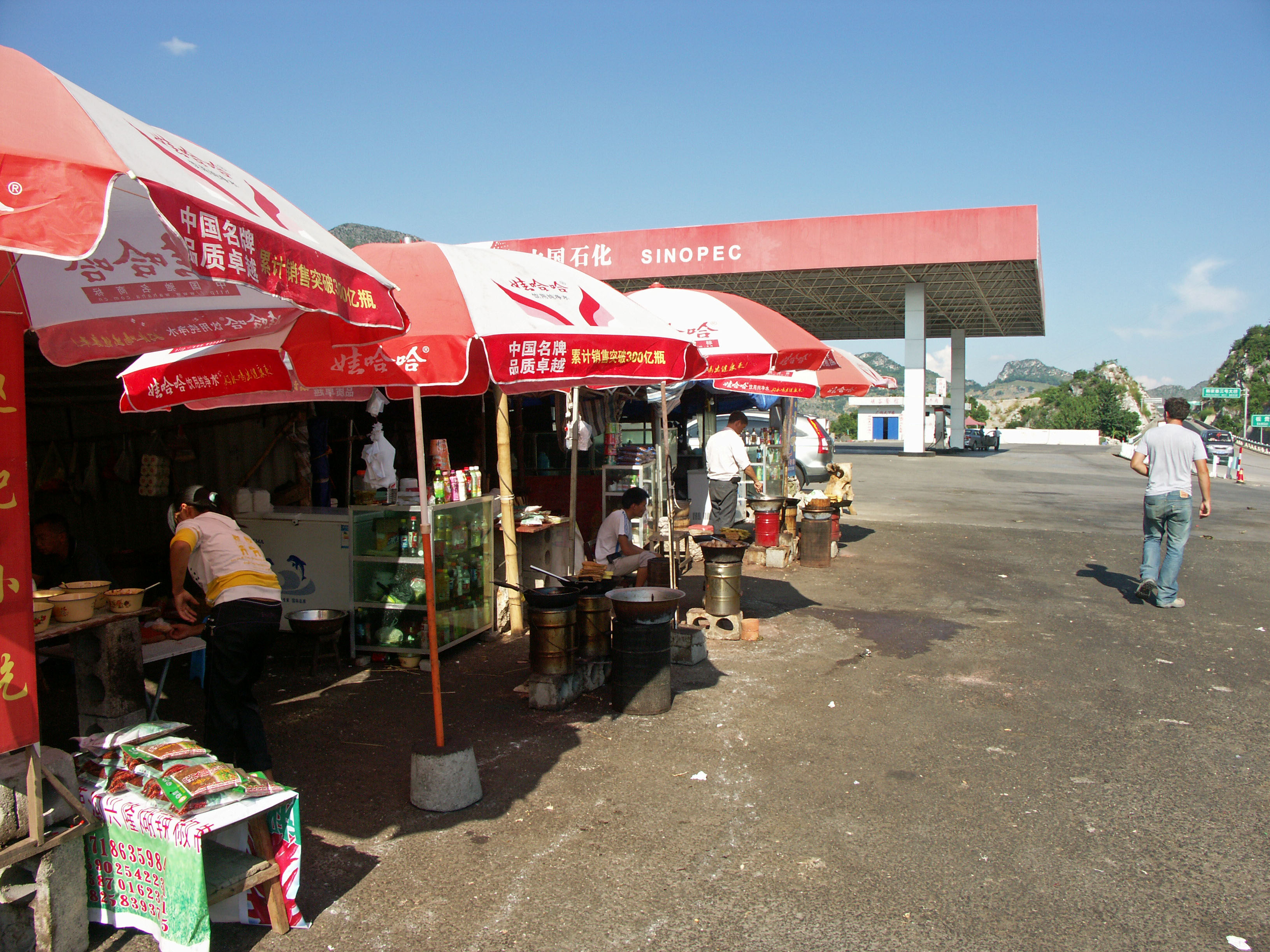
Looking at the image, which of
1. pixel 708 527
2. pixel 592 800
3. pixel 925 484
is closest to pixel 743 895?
pixel 592 800

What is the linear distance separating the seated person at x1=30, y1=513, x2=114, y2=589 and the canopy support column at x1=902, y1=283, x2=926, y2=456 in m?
31.2

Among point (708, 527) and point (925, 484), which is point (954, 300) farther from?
point (708, 527)

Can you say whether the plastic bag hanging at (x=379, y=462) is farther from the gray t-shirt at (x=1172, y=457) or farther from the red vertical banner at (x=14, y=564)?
the gray t-shirt at (x=1172, y=457)

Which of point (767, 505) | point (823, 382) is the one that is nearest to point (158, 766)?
point (767, 505)

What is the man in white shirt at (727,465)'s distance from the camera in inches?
439

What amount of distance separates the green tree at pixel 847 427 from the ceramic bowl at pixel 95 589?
288ft

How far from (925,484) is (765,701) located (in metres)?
19.0

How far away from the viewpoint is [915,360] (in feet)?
110

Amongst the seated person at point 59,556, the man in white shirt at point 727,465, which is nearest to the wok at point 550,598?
the seated person at point 59,556

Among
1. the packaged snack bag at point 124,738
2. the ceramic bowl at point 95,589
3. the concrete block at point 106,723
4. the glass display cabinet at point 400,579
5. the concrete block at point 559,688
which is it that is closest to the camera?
the packaged snack bag at point 124,738

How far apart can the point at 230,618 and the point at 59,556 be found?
7.76 ft

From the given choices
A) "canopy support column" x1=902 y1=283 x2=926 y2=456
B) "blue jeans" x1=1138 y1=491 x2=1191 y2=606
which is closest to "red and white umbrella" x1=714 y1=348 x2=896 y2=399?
"blue jeans" x1=1138 y1=491 x2=1191 y2=606

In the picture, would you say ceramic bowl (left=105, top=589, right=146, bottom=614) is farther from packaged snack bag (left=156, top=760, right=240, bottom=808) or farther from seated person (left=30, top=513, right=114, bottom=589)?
packaged snack bag (left=156, top=760, right=240, bottom=808)

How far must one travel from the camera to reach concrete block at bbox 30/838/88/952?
2.89 m
